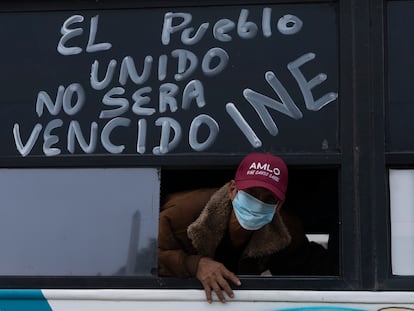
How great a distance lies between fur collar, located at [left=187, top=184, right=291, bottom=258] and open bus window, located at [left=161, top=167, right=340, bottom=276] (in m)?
0.13

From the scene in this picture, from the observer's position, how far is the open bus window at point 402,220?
96.6 inches

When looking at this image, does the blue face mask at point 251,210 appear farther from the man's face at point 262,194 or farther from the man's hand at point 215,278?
the man's hand at point 215,278

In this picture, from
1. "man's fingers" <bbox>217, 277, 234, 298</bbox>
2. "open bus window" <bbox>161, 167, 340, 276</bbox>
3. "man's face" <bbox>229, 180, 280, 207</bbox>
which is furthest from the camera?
"open bus window" <bbox>161, 167, 340, 276</bbox>

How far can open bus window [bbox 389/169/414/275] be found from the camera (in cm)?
245

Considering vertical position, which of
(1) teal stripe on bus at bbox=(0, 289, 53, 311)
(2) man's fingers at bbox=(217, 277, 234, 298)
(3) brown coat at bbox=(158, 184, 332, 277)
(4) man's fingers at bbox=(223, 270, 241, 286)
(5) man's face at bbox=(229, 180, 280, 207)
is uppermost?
(5) man's face at bbox=(229, 180, 280, 207)

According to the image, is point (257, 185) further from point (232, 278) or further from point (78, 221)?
point (78, 221)

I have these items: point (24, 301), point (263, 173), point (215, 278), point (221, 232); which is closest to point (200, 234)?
point (221, 232)

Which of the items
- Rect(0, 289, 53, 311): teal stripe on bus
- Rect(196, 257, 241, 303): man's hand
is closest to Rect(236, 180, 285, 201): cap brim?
Rect(196, 257, 241, 303): man's hand

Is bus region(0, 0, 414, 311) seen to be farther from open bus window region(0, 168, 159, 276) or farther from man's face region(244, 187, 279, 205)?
man's face region(244, 187, 279, 205)

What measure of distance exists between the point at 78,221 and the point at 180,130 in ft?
1.51

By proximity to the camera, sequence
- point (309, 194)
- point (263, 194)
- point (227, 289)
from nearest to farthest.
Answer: point (227, 289)
point (263, 194)
point (309, 194)

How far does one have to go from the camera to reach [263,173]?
2447 mm

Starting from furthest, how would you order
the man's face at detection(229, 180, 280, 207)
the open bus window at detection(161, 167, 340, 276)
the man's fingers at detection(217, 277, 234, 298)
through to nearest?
the open bus window at detection(161, 167, 340, 276) < the man's face at detection(229, 180, 280, 207) < the man's fingers at detection(217, 277, 234, 298)

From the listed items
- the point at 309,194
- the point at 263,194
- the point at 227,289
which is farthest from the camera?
the point at 309,194
